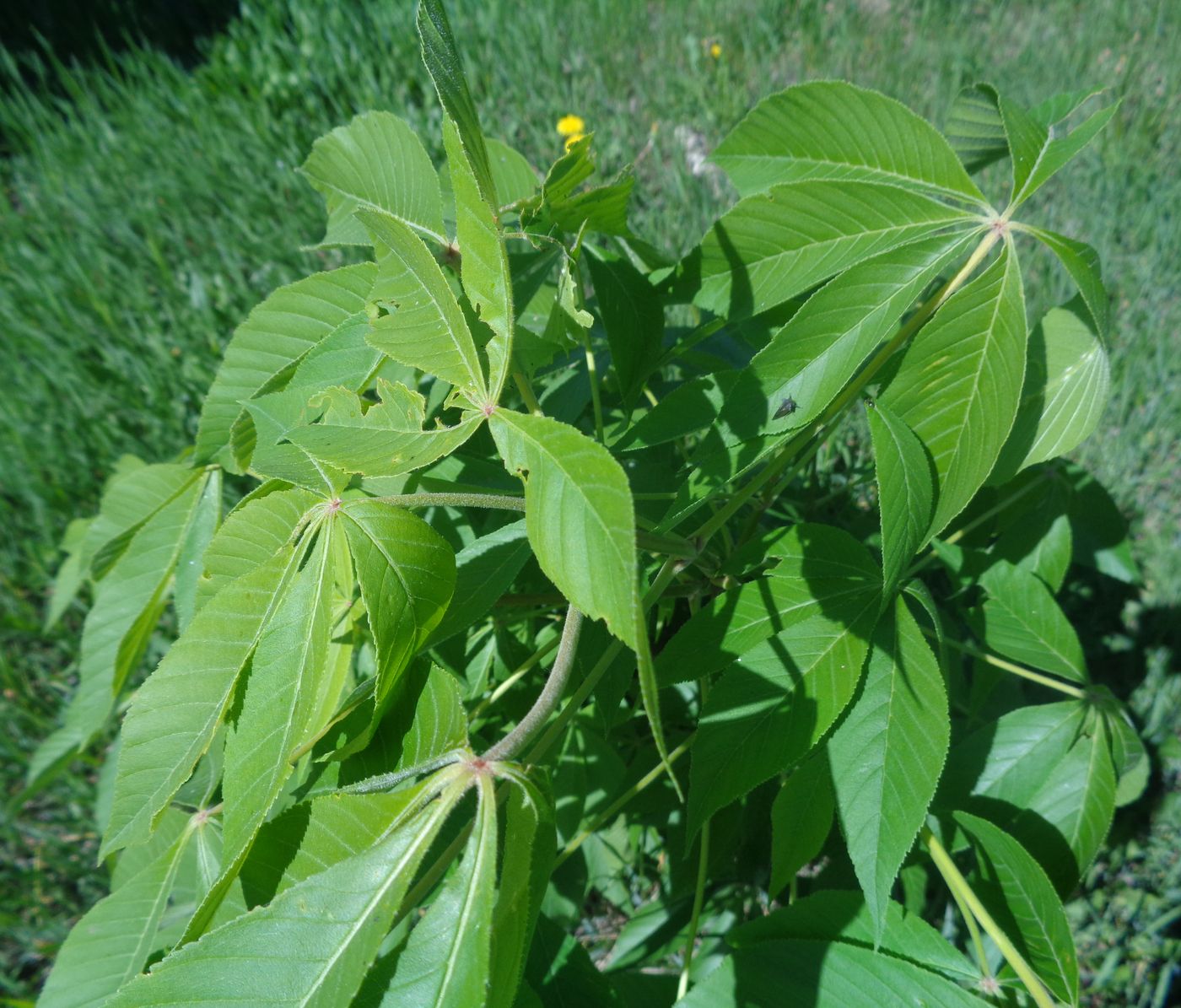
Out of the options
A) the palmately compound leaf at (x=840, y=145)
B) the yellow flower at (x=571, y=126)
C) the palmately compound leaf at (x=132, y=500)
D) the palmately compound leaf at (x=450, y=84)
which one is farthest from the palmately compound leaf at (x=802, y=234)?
the yellow flower at (x=571, y=126)

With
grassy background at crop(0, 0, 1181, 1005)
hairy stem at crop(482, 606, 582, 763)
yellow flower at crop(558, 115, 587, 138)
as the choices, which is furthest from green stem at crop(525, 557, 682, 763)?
yellow flower at crop(558, 115, 587, 138)

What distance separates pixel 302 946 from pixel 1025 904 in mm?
574

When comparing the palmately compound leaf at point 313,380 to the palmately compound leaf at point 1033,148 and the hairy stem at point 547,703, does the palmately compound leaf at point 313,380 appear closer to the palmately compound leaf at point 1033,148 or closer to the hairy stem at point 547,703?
the hairy stem at point 547,703

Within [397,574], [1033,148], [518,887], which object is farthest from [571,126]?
[518,887]

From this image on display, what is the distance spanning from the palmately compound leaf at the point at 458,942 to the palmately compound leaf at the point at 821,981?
0.29 m

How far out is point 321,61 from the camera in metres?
2.76

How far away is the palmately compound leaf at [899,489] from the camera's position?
617 millimetres

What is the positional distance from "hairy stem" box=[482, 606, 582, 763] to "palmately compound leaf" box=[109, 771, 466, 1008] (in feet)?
0.24

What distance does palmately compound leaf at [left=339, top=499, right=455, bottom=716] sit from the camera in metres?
0.57

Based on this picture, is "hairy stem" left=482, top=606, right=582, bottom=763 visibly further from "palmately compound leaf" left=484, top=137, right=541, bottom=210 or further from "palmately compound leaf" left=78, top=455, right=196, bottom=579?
"palmately compound leaf" left=78, top=455, right=196, bottom=579

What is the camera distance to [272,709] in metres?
0.57

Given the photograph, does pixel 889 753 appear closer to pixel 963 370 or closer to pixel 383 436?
pixel 963 370

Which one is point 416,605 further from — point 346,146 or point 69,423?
point 69,423

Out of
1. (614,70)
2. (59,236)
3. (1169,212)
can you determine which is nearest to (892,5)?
(614,70)
